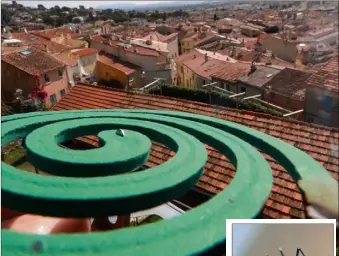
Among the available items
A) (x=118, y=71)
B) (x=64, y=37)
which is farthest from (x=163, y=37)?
(x=64, y=37)

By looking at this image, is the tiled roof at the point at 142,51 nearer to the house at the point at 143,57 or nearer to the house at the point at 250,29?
the house at the point at 143,57

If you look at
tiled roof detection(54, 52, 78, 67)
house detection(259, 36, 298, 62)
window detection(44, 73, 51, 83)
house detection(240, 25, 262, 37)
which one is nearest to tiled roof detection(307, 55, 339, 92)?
house detection(259, 36, 298, 62)

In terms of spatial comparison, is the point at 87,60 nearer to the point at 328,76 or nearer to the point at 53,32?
the point at 53,32

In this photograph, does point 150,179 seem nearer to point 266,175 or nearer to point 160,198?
point 160,198

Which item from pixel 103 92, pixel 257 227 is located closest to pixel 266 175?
pixel 257 227

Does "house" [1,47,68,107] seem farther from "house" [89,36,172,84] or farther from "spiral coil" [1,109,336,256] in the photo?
"spiral coil" [1,109,336,256]

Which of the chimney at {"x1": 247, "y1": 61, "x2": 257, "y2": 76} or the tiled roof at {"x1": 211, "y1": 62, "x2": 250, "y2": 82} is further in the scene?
the tiled roof at {"x1": 211, "y1": 62, "x2": 250, "y2": 82}

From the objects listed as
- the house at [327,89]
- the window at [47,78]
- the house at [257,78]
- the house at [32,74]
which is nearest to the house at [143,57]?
the house at [257,78]
